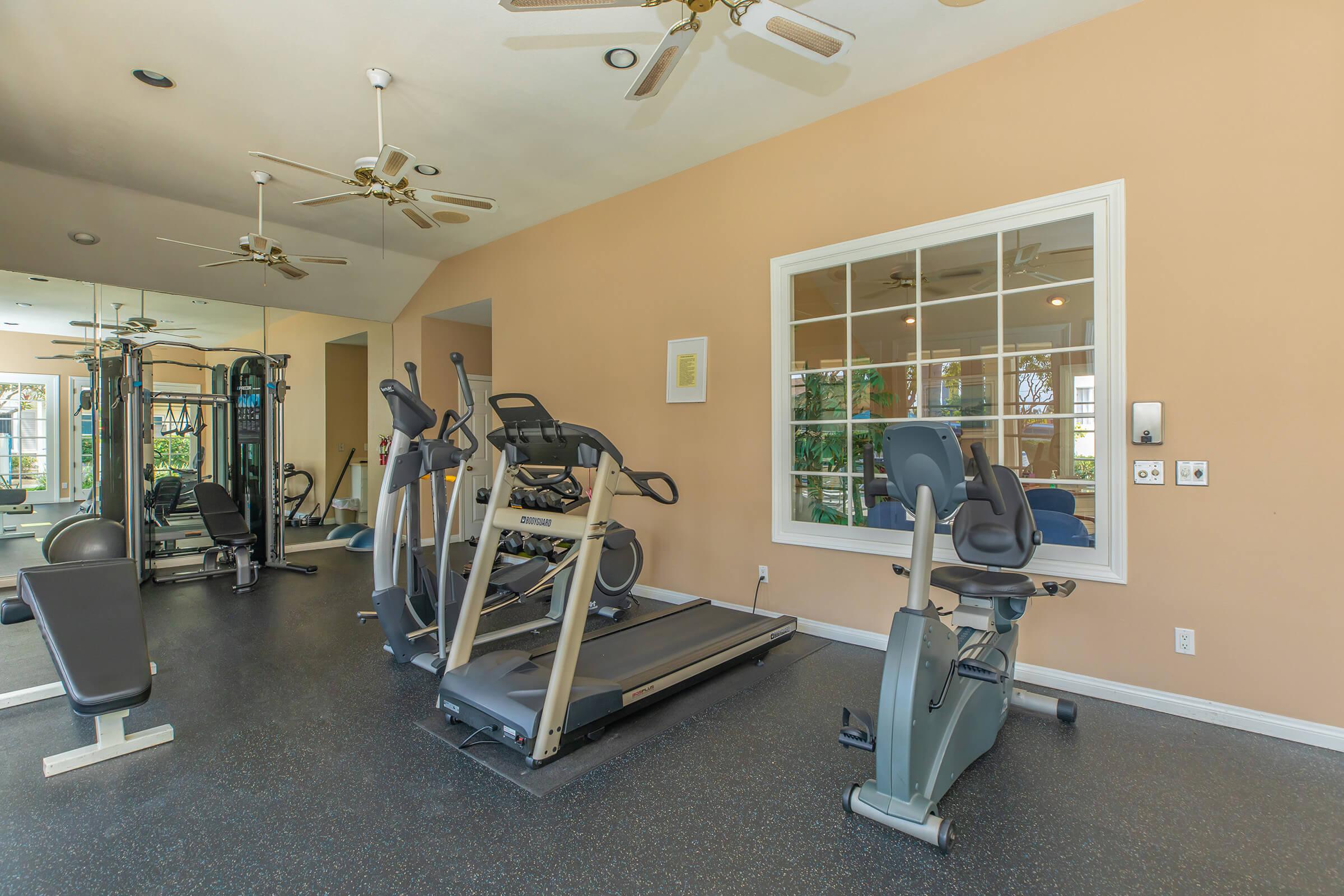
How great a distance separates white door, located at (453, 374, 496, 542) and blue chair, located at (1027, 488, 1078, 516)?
5716 millimetres

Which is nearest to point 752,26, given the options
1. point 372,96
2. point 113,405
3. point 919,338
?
point 919,338

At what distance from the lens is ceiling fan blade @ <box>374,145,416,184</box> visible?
3.17 m

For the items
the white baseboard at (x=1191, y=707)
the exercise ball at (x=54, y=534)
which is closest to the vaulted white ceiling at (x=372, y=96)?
the exercise ball at (x=54, y=534)

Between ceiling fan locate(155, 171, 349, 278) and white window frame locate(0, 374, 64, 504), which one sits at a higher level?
ceiling fan locate(155, 171, 349, 278)

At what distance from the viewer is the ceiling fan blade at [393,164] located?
3.17 meters

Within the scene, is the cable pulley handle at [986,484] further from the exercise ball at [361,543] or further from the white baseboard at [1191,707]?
the exercise ball at [361,543]

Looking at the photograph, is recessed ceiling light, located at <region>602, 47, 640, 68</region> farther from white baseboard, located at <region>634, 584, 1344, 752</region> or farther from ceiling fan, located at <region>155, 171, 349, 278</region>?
white baseboard, located at <region>634, 584, 1344, 752</region>

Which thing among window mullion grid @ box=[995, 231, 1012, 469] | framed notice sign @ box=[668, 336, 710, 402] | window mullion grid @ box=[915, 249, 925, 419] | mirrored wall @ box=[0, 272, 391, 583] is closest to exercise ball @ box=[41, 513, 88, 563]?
mirrored wall @ box=[0, 272, 391, 583]

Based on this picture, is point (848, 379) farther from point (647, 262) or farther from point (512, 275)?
point (512, 275)

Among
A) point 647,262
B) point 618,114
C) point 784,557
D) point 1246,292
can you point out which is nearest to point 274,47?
point 618,114

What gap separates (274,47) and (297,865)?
144 inches

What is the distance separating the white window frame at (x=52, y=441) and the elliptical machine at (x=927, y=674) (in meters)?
6.77

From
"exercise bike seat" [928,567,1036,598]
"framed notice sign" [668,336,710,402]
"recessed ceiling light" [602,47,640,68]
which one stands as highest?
"recessed ceiling light" [602,47,640,68]

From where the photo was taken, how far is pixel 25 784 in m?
2.16
